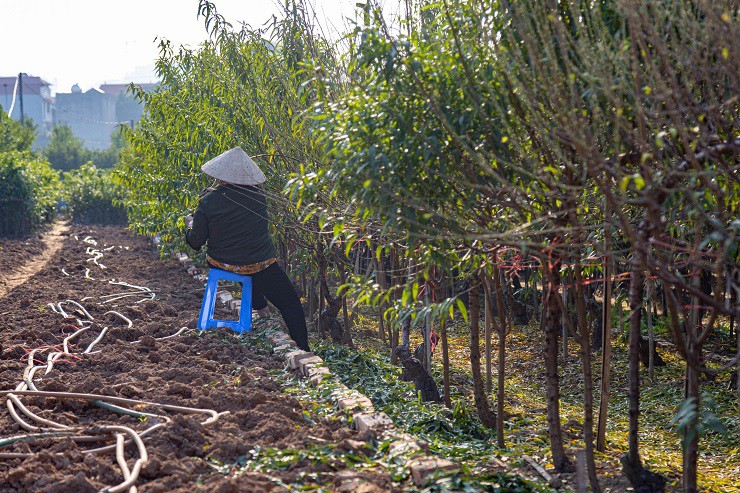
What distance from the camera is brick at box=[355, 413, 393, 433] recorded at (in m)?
4.55

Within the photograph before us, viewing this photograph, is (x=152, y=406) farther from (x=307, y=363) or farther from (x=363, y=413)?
(x=307, y=363)

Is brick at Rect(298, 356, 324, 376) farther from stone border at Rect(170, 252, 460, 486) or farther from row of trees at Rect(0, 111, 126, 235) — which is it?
row of trees at Rect(0, 111, 126, 235)

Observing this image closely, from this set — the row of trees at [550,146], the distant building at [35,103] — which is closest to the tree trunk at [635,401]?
the row of trees at [550,146]

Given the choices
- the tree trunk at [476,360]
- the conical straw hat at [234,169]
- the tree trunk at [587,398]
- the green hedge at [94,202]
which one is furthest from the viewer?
the green hedge at [94,202]

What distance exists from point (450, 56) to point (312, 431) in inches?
83.4

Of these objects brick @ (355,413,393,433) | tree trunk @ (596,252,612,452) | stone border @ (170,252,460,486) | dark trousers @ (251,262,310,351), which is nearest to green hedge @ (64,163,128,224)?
dark trousers @ (251,262,310,351)

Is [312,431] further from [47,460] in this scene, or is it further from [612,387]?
[612,387]

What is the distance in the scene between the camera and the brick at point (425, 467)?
12.4ft

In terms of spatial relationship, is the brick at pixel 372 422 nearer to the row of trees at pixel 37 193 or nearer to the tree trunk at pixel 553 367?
the tree trunk at pixel 553 367

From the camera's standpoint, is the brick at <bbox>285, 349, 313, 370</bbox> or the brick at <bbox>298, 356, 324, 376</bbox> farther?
the brick at <bbox>285, 349, 313, 370</bbox>

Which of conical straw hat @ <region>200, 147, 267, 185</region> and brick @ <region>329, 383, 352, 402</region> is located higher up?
conical straw hat @ <region>200, 147, 267, 185</region>

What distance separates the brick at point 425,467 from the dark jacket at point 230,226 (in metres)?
3.67

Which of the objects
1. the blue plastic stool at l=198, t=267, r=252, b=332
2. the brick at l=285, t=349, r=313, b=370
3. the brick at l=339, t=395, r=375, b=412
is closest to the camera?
Answer: the brick at l=339, t=395, r=375, b=412

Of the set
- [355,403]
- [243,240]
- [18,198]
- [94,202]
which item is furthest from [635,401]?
[94,202]
